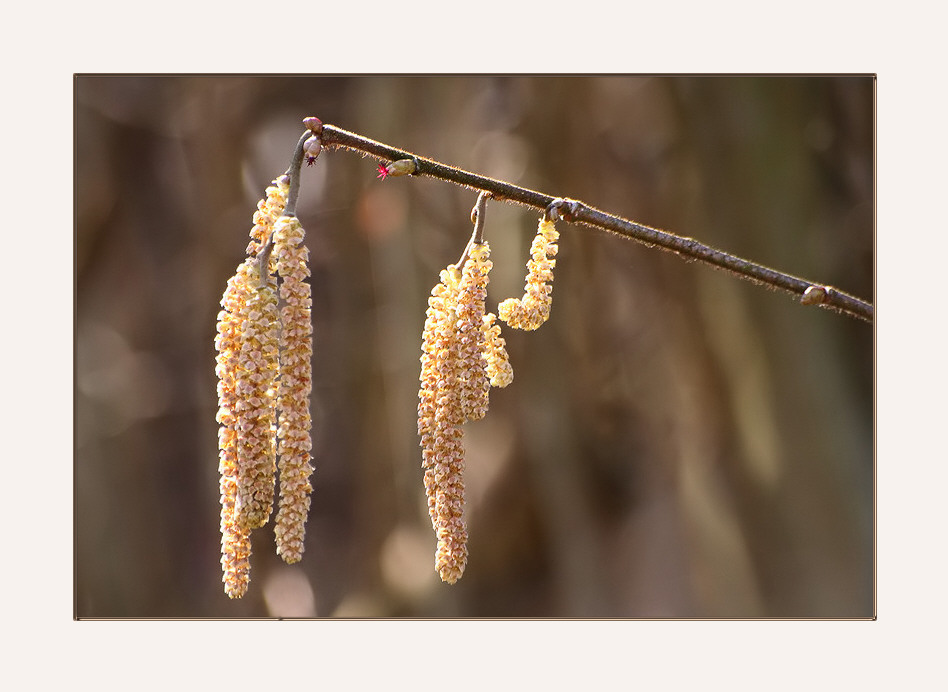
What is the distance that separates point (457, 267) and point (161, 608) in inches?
83.7

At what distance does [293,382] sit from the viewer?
1.21 metres

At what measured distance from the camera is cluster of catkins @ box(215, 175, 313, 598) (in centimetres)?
116

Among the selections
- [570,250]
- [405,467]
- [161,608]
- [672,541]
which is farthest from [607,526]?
[161,608]

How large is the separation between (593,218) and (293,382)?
0.46 metres

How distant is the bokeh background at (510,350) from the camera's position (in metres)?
2.83

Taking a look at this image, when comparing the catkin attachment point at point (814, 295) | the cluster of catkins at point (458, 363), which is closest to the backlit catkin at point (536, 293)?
the cluster of catkins at point (458, 363)

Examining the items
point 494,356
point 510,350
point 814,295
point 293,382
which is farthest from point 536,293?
point 510,350

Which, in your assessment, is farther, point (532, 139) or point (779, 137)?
point (532, 139)

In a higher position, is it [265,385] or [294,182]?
[294,182]

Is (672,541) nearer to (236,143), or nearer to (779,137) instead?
(779,137)

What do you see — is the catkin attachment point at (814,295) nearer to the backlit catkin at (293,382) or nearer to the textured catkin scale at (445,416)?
the textured catkin scale at (445,416)

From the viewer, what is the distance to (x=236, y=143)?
10.7ft

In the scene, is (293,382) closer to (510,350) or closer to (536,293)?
(536,293)

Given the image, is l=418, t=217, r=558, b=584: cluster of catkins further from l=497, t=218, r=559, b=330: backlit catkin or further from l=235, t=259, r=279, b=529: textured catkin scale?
l=235, t=259, r=279, b=529: textured catkin scale
